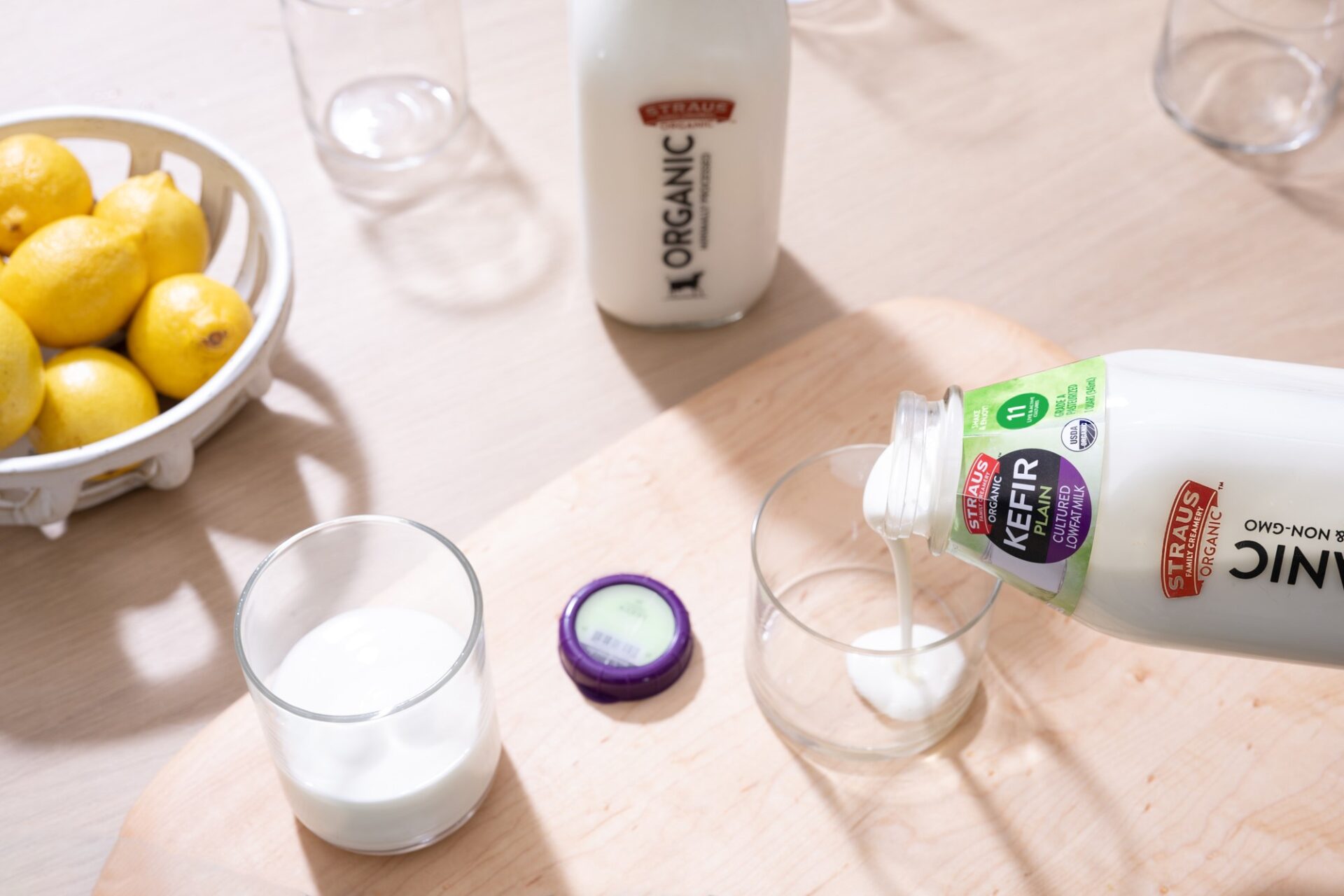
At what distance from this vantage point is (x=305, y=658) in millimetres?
688

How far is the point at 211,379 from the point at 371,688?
26cm

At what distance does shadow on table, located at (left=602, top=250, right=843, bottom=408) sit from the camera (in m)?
0.94

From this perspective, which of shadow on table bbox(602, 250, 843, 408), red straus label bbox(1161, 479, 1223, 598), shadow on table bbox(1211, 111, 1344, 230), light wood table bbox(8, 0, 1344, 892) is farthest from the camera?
shadow on table bbox(1211, 111, 1344, 230)

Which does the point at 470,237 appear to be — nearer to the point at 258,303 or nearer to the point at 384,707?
the point at 258,303

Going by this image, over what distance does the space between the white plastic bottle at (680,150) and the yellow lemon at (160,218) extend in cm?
27

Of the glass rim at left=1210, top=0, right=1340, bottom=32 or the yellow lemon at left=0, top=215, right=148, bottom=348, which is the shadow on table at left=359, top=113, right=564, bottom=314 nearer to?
the yellow lemon at left=0, top=215, right=148, bottom=348

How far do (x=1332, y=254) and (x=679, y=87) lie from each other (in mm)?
580

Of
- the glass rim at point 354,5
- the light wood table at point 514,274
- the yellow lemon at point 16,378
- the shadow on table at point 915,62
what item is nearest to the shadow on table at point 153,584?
the light wood table at point 514,274

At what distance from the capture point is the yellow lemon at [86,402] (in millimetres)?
777

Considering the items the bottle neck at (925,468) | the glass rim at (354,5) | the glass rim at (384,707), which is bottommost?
the glass rim at (384,707)

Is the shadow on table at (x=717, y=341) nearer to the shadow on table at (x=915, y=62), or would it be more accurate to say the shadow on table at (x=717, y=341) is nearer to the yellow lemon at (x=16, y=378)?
the shadow on table at (x=915, y=62)

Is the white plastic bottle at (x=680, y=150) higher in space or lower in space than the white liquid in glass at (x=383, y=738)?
higher

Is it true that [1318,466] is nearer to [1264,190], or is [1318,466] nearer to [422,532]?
[422,532]

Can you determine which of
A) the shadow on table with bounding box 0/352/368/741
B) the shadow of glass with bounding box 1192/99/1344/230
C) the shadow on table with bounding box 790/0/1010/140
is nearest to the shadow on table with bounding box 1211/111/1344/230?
the shadow of glass with bounding box 1192/99/1344/230
